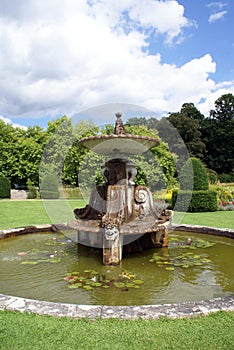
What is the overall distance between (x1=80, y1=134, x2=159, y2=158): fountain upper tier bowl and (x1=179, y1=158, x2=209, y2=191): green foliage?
898cm

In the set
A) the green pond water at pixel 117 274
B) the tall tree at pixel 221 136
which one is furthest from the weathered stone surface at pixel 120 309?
the tall tree at pixel 221 136

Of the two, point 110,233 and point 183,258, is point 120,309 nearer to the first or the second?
point 110,233

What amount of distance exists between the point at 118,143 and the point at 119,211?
132 cm

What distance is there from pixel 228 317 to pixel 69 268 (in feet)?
9.91

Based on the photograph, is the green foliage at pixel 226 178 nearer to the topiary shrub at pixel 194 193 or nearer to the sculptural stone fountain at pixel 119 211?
the topiary shrub at pixel 194 193

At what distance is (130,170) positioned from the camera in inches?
274

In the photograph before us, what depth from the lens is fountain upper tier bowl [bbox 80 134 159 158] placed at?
5.92 m

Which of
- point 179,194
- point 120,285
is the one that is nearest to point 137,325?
point 120,285

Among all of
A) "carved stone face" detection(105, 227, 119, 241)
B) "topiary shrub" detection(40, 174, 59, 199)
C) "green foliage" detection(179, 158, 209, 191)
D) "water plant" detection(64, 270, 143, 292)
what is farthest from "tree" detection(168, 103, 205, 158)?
"water plant" detection(64, 270, 143, 292)

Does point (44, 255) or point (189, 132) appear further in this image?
point (189, 132)

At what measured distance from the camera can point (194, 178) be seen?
617 inches

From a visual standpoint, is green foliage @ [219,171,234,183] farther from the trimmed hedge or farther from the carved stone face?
Answer: the carved stone face

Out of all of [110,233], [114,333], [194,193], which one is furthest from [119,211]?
[194,193]

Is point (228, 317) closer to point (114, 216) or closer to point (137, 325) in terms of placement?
point (137, 325)
